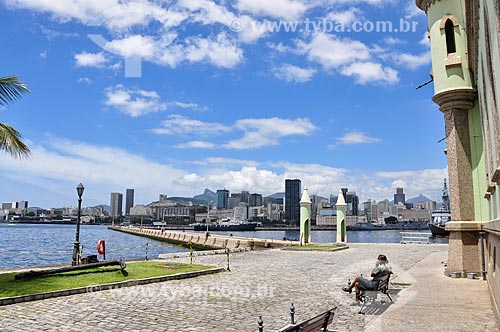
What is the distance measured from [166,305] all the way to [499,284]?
7213 mm

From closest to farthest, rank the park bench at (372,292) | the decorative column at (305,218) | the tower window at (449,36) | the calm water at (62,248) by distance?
the park bench at (372,292), the tower window at (449,36), the decorative column at (305,218), the calm water at (62,248)

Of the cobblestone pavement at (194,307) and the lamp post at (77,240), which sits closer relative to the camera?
the cobblestone pavement at (194,307)

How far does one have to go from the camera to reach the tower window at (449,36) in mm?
15664

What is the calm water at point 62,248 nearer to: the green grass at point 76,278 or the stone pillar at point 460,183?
the green grass at point 76,278

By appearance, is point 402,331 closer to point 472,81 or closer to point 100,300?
point 100,300

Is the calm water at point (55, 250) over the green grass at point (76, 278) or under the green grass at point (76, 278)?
under

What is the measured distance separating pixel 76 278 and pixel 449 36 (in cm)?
1603

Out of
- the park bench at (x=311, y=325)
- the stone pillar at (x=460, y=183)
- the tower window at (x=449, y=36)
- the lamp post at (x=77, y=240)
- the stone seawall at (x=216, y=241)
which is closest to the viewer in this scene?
the park bench at (x=311, y=325)

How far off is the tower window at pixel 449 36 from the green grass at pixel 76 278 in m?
13.0

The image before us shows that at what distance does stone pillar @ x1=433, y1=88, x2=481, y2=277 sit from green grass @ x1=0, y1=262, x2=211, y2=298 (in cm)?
967

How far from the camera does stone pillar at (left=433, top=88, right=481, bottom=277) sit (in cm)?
1449

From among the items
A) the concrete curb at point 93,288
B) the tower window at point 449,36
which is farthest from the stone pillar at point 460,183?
the concrete curb at point 93,288

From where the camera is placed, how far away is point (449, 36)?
15750mm

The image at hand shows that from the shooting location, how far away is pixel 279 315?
9.23m
